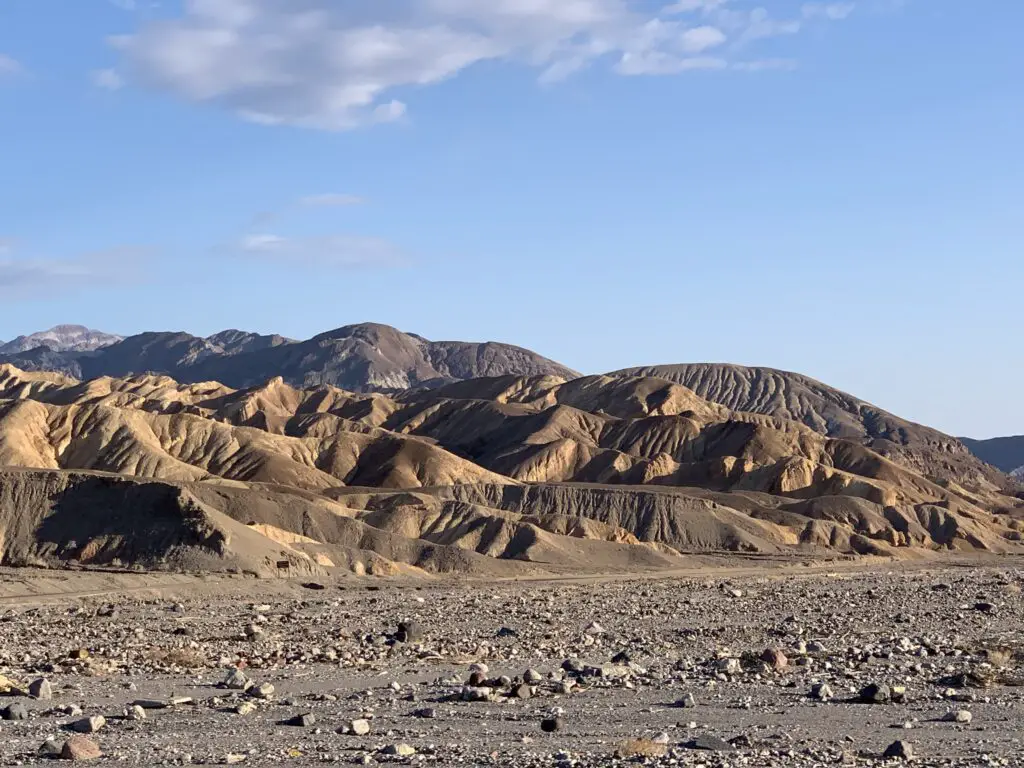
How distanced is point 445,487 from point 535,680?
304ft

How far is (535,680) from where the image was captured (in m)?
21.6

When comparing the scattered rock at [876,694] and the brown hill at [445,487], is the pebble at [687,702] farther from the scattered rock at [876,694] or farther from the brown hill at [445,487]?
the brown hill at [445,487]

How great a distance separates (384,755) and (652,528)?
9053 cm

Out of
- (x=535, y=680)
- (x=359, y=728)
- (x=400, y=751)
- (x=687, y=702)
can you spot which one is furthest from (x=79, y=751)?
(x=687, y=702)

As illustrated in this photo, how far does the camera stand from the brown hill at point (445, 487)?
6838 cm

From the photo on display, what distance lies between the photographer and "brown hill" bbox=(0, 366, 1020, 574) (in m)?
68.4

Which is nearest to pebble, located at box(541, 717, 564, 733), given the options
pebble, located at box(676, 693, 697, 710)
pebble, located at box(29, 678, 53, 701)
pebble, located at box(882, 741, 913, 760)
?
pebble, located at box(676, 693, 697, 710)

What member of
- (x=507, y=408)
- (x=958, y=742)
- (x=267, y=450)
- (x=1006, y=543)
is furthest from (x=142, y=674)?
(x=507, y=408)

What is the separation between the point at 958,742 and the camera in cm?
1592

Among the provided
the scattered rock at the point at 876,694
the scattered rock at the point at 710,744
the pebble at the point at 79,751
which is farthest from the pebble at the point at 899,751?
the pebble at the point at 79,751

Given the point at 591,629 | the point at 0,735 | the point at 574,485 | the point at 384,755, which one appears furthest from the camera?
the point at 574,485

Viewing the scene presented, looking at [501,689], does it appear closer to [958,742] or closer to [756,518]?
[958,742]

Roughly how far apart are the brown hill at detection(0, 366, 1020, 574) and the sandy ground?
2327 centimetres

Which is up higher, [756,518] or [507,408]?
[507,408]
